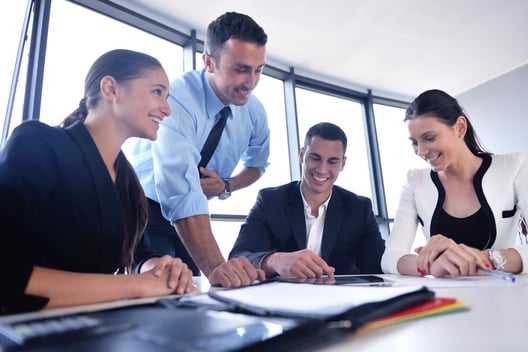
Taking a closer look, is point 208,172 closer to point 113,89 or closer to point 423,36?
point 113,89

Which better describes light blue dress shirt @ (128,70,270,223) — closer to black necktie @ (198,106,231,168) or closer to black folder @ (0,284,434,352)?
black necktie @ (198,106,231,168)

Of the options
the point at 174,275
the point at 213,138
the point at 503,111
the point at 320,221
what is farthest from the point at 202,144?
the point at 503,111

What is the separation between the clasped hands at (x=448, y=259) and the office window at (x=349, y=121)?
3459 millimetres

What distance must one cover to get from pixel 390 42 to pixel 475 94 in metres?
1.85

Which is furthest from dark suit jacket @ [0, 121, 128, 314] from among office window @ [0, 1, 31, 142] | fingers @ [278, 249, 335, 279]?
office window @ [0, 1, 31, 142]

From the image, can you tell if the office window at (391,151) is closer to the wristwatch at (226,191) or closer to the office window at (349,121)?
the office window at (349,121)

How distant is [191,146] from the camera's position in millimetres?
1390

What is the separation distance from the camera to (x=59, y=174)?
852 mm

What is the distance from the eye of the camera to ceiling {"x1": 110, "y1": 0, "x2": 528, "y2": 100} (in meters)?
3.31

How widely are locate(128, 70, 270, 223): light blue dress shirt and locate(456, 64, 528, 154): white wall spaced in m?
3.90

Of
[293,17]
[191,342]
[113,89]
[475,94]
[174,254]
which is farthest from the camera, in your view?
[475,94]

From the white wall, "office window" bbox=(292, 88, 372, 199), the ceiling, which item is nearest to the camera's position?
the ceiling

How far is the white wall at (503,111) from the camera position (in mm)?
4465

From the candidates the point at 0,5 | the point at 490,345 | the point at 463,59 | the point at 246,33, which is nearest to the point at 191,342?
the point at 490,345
